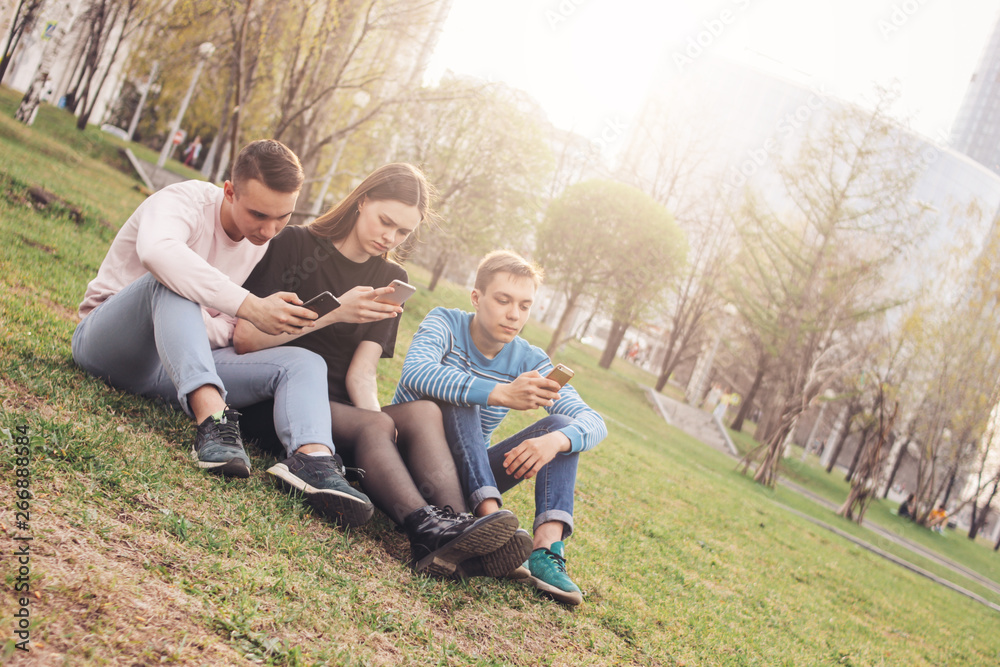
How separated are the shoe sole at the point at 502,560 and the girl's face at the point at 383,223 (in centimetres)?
153

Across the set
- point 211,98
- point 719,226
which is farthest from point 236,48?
point 719,226

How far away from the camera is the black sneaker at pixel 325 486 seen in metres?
2.62

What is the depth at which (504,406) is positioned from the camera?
10.1 ft

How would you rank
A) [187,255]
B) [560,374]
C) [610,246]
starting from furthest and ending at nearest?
[610,246]
[560,374]
[187,255]

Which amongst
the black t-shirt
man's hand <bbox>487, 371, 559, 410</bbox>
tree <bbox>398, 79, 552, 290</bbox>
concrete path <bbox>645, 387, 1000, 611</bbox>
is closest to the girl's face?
the black t-shirt

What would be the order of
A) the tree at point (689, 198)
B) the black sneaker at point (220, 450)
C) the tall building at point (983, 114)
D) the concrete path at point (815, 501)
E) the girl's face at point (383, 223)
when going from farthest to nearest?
the tall building at point (983, 114) < the tree at point (689, 198) < the concrete path at point (815, 501) < the girl's face at point (383, 223) < the black sneaker at point (220, 450)

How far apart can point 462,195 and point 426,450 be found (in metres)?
16.1

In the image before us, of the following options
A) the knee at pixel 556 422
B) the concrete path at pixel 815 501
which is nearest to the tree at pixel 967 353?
the concrete path at pixel 815 501

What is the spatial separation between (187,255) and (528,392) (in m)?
1.50

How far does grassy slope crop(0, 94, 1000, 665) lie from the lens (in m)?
1.72

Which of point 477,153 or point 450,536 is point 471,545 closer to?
point 450,536

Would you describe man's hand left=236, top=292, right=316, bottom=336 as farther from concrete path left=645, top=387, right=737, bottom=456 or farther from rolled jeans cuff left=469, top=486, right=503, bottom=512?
concrete path left=645, top=387, right=737, bottom=456

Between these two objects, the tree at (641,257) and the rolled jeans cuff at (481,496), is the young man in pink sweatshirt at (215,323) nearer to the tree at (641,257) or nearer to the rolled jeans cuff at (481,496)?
the rolled jeans cuff at (481,496)

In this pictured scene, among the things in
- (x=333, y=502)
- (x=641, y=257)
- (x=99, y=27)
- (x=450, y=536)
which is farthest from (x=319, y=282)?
(x=99, y=27)
